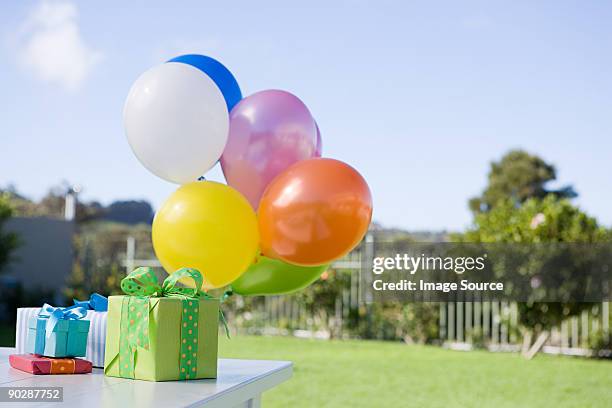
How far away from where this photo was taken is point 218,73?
3.04m

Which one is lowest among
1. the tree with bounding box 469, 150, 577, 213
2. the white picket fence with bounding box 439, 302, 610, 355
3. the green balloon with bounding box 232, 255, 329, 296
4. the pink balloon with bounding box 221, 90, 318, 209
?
the white picket fence with bounding box 439, 302, 610, 355

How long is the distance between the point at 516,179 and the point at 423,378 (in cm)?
1985

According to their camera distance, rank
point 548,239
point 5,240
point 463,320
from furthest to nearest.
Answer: point 5,240
point 463,320
point 548,239

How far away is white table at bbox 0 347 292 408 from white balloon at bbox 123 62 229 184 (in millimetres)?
783

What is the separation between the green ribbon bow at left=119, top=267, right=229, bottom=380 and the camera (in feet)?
6.65

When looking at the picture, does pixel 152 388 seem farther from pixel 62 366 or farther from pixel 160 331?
pixel 62 366

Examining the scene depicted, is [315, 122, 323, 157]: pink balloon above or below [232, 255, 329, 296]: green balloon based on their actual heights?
above

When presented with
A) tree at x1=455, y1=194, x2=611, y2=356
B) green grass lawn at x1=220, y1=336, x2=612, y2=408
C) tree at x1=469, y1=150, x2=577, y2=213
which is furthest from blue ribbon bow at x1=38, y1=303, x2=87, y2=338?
tree at x1=469, y1=150, x2=577, y2=213

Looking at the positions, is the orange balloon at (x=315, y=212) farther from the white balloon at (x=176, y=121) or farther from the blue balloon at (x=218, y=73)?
the blue balloon at (x=218, y=73)

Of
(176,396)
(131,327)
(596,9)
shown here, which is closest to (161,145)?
(131,327)

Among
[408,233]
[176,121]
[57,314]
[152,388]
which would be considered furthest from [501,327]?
[152,388]

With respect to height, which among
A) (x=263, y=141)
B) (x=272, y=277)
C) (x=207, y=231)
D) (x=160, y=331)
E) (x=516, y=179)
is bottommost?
(x=160, y=331)

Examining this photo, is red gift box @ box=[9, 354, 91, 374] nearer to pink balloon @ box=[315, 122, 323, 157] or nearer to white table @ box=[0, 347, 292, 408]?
white table @ box=[0, 347, 292, 408]

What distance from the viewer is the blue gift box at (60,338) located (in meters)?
2.17
